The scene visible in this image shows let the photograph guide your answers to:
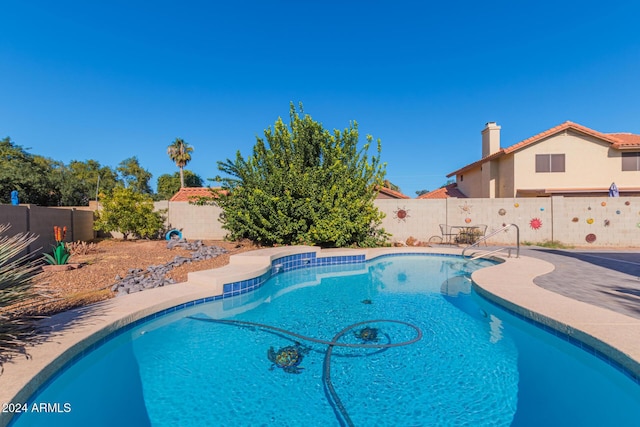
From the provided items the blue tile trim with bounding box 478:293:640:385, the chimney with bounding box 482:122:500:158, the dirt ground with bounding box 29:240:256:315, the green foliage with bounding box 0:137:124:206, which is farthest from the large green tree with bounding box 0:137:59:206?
the chimney with bounding box 482:122:500:158

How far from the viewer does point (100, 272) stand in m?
7.34

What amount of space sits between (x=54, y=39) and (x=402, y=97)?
62.7 feet

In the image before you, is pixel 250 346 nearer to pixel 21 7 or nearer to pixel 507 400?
pixel 507 400

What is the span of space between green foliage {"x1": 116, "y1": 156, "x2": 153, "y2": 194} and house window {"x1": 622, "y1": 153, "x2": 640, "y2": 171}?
54305 mm

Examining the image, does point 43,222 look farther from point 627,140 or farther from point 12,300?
point 627,140

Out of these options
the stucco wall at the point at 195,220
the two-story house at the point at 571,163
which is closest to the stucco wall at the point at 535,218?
the two-story house at the point at 571,163

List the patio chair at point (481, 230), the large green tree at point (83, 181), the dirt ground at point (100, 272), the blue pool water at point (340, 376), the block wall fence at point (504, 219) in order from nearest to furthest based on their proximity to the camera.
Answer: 1. the blue pool water at point (340, 376)
2. the dirt ground at point (100, 272)
3. the block wall fence at point (504, 219)
4. the patio chair at point (481, 230)
5. the large green tree at point (83, 181)

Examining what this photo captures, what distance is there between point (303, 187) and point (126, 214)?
25.6ft

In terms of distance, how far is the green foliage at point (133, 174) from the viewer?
4747 cm

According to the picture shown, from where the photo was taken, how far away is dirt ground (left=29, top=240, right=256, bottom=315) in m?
5.03

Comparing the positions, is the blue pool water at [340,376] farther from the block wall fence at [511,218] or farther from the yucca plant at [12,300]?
the block wall fence at [511,218]

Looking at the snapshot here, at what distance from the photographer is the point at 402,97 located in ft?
69.7

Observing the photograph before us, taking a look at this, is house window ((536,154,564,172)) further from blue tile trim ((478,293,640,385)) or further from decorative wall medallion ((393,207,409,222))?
blue tile trim ((478,293,640,385))

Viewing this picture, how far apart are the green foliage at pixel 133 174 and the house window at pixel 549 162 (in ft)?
164
